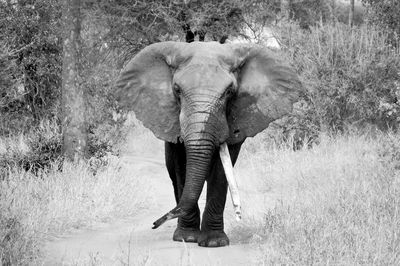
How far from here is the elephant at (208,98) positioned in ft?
24.4

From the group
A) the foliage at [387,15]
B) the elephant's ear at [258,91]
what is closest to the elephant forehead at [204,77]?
the elephant's ear at [258,91]

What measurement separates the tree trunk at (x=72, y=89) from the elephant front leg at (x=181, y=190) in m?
3.40

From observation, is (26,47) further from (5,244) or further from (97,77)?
(5,244)

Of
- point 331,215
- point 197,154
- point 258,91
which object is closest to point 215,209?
point 197,154

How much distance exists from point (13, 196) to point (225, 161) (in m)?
2.66

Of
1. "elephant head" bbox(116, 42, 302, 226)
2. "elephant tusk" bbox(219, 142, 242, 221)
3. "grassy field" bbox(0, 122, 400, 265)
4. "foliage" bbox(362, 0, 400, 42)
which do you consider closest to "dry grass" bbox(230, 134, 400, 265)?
"grassy field" bbox(0, 122, 400, 265)

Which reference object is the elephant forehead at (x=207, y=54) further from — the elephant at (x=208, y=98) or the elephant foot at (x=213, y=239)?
the elephant foot at (x=213, y=239)

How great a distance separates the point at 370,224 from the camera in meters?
7.16

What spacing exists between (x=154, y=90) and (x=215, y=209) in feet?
4.48

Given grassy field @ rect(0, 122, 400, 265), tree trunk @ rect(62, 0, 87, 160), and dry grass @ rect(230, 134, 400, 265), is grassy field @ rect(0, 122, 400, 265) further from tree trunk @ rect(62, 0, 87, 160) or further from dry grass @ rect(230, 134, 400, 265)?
tree trunk @ rect(62, 0, 87, 160)

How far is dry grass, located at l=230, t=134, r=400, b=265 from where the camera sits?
640cm

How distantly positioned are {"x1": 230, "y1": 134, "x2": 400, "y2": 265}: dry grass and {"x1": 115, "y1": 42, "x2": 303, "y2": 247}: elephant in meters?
0.60

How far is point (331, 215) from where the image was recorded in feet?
25.3

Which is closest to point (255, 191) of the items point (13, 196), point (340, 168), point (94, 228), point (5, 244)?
point (340, 168)
